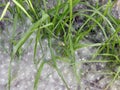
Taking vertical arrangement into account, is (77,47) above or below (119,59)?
above

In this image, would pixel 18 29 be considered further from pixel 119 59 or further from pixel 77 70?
pixel 119 59

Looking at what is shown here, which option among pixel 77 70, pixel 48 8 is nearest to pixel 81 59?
pixel 77 70

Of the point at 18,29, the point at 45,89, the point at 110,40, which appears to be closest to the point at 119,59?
the point at 110,40

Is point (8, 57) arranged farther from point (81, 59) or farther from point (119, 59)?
point (119, 59)

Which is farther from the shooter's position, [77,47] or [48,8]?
[48,8]

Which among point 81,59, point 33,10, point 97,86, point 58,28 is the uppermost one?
point 33,10

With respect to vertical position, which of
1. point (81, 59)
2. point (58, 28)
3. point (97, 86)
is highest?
point (58, 28)

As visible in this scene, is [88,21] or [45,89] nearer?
[45,89]

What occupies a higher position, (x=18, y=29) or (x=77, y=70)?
(x=18, y=29)
